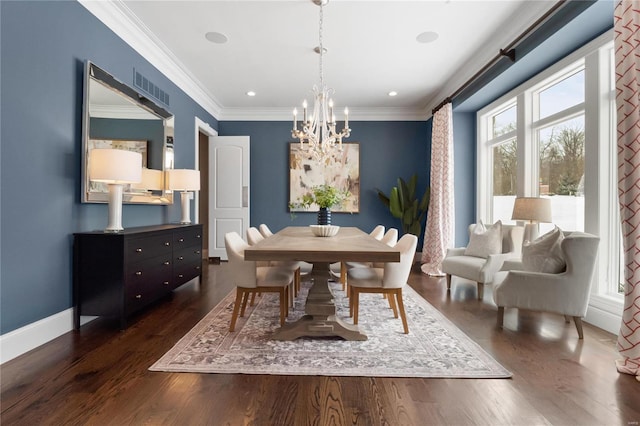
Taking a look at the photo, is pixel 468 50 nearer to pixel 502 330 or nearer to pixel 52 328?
pixel 502 330

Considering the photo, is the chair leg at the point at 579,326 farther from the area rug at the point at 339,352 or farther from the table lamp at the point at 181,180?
the table lamp at the point at 181,180

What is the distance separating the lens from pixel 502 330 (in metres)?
2.73

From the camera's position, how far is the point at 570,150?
139 inches

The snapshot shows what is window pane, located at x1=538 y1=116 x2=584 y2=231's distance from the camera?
3393mm

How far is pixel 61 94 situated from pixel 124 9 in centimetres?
119

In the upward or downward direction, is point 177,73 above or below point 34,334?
above

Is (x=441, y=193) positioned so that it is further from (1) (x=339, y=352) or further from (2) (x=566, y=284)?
(1) (x=339, y=352)

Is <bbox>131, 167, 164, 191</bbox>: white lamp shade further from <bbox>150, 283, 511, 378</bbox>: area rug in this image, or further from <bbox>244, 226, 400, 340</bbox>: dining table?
<bbox>244, 226, 400, 340</bbox>: dining table

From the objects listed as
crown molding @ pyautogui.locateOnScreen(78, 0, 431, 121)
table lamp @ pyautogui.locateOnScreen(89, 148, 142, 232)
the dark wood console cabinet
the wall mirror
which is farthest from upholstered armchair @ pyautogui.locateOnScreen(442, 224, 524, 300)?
the wall mirror

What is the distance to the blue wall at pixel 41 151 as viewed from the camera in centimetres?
215

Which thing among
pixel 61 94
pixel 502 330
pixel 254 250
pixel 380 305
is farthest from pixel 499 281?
pixel 61 94

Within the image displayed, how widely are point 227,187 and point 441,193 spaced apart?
3.82 meters

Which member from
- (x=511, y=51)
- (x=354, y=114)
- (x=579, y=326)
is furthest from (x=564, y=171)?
(x=354, y=114)

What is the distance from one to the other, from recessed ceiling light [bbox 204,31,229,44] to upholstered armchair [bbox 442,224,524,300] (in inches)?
144
